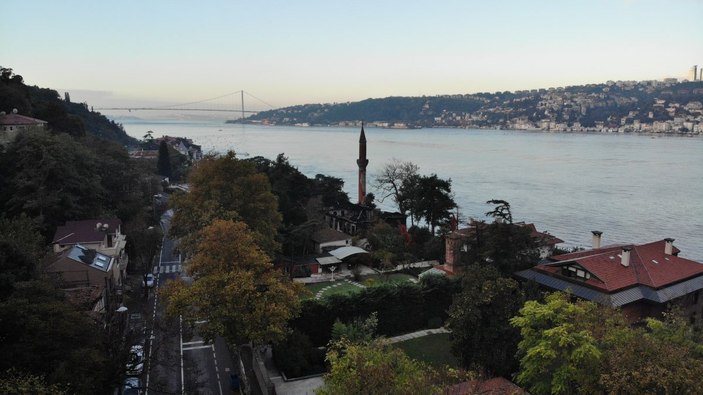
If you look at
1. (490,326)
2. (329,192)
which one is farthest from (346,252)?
(329,192)

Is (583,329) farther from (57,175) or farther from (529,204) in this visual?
(529,204)

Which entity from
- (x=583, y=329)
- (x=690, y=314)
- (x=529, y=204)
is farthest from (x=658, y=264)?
(x=529, y=204)

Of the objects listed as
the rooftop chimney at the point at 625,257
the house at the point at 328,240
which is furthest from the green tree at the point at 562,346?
the house at the point at 328,240

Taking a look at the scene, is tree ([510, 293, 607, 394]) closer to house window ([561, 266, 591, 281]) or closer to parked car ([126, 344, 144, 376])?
house window ([561, 266, 591, 281])

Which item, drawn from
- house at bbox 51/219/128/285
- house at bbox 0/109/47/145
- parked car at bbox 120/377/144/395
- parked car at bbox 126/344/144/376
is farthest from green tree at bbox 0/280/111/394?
house at bbox 0/109/47/145

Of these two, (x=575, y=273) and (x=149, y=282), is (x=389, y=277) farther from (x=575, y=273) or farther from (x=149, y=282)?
(x=149, y=282)

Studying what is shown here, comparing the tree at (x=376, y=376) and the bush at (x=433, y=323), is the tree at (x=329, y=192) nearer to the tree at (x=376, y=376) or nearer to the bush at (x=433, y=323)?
the bush at (x=433, y=323)

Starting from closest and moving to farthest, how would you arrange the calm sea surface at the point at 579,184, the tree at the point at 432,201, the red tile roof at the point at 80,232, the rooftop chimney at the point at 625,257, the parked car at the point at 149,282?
the rooftop chimney at the point at 625,257 → the red tile roof at the point at 80,232 → the parked car at the point at 149,282 → the tree at the point at 432,201 → the calm sea surface at the point at 579,184
